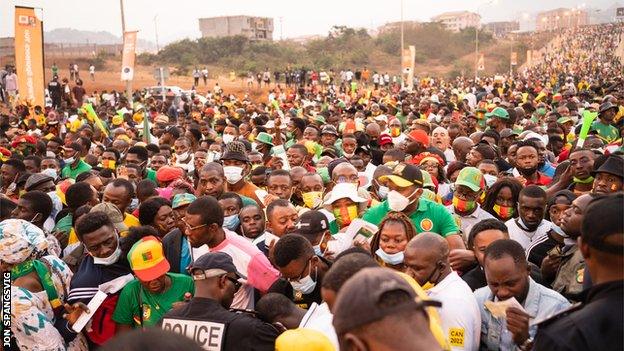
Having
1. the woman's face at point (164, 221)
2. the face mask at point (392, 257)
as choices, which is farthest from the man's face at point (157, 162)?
the face mask at point (392, 257)

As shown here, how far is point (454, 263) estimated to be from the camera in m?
4.49

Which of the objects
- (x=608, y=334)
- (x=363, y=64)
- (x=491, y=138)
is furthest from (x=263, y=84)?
(x=608, y=334)

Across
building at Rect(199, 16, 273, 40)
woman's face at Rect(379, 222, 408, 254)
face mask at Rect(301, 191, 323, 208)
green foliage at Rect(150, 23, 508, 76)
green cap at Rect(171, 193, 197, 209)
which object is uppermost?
building at Rect(199, 16, 273, 40)

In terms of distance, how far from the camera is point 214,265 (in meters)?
3.63

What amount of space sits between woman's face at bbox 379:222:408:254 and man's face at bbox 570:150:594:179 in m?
2.93

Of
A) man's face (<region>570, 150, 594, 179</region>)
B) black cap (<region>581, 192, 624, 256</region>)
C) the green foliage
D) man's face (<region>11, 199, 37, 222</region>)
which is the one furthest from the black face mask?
the green foliage

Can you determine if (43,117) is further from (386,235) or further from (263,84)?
(263,84)

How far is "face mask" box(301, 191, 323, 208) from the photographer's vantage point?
6591 mm

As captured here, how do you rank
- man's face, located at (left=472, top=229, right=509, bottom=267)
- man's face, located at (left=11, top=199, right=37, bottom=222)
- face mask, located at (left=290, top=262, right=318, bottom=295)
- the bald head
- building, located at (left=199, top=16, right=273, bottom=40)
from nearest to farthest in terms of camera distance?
the bald head
face mask, located at (left=290, top=262, right=318, bottom=295)
man's face, located at (left=472, top=229, right=509, bottom=267)
man's face, located at (left=11, top=199, right=37, bottom=222)
building, located at (left=199, top=16, right=273, bottom=40)

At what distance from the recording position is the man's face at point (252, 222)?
555cm

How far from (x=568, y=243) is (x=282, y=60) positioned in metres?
59.9

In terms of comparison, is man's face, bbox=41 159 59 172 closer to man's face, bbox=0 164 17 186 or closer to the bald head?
man's face, bbox=0 164 17 186

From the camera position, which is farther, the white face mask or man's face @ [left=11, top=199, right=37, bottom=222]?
man's face @ [left=11, top=199, right=37, bottom=222]

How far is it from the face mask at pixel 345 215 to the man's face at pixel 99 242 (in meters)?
2.17
